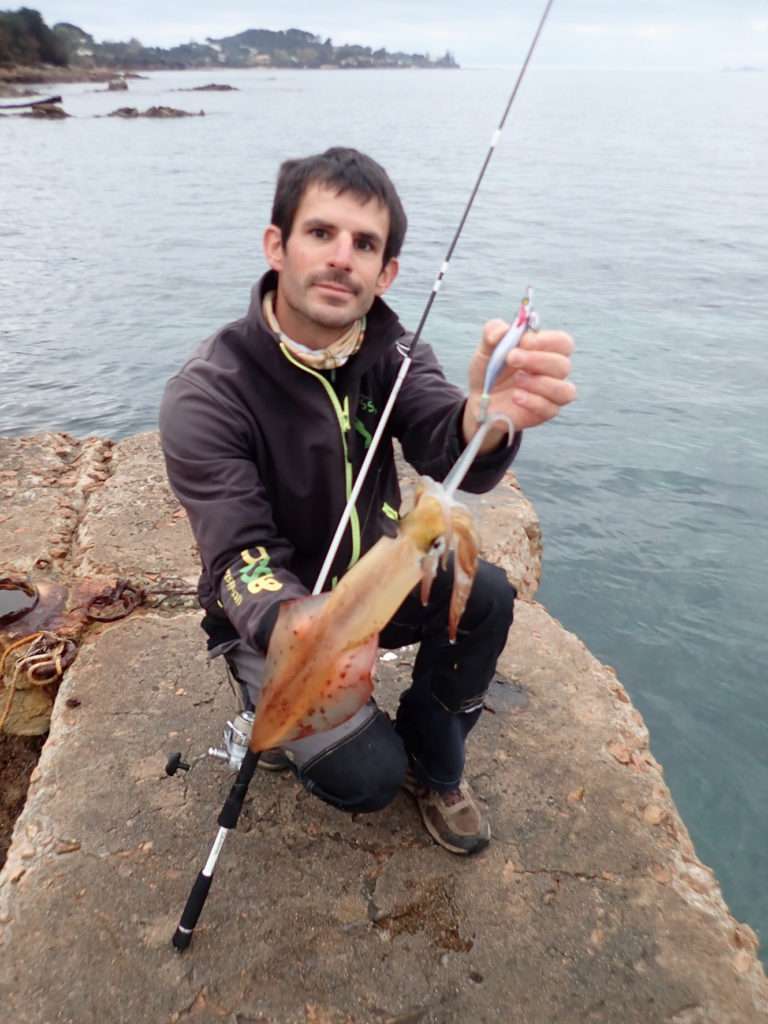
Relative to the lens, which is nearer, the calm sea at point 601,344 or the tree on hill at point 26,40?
the calm sea at point 601,344

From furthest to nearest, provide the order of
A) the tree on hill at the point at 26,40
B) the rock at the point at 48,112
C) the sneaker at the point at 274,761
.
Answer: the tree on hill at the point at 26,40, the rock at the point at 48,112, the sneaker at the point at 274,761

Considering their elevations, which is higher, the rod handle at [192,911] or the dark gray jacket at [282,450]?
the dark gray jacket at [282,450]

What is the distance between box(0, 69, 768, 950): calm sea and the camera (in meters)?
5.98

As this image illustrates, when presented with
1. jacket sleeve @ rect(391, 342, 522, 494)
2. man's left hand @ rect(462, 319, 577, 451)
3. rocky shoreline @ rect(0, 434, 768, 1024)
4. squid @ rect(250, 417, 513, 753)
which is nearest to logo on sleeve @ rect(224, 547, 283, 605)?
squid @ rect(250, 417, 513, 753)

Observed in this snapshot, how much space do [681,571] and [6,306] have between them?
46.2ft

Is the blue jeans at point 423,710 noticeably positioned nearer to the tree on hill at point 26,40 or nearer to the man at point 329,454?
the man at point 329,454

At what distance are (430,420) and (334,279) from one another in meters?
0.71

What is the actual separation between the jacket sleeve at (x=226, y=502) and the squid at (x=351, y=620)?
11.5 inches

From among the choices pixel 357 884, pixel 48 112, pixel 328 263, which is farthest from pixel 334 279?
pixel 48 112

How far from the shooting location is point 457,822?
126 inches

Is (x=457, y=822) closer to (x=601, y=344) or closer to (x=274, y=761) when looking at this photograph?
(x=274, y=761)

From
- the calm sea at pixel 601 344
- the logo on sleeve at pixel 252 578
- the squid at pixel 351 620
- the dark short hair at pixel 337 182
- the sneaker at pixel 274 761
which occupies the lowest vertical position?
the calm sea at pixel 601 344

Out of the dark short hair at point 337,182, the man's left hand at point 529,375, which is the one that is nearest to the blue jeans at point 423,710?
the man's left hand at point 529,375

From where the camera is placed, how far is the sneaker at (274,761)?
139 inches
